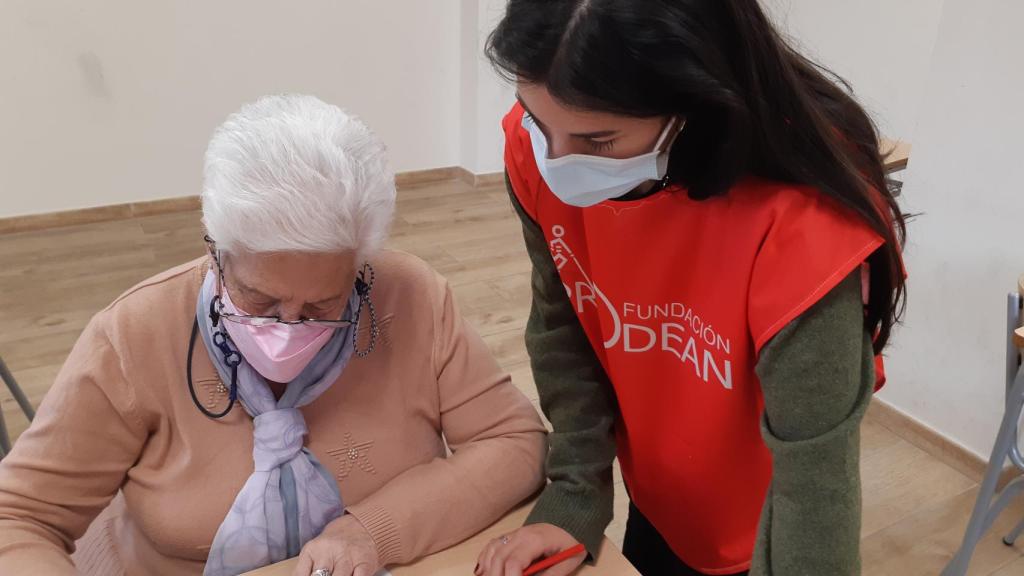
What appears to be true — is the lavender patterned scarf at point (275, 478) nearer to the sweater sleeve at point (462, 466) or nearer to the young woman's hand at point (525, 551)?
the sweater sleeve at point (462, 466)

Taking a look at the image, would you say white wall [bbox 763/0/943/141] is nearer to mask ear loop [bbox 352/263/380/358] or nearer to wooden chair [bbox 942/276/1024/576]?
wooden chair [bbox 942/276/1024/576]

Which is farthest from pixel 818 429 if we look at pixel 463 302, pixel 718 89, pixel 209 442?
pixel 463 302

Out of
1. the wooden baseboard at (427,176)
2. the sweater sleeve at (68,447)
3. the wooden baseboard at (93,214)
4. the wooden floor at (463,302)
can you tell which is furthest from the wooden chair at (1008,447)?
the wooden baseboard at (427,176)

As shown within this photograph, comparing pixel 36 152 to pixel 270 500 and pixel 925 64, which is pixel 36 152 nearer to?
pixel 270 500

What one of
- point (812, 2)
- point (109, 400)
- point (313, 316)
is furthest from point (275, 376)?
point (812, 2)

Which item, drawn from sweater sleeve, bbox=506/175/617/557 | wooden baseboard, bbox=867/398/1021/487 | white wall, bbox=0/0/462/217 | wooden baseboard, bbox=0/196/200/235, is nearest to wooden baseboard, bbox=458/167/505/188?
white wall, bbox=0/0/462/217

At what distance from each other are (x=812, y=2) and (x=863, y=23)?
0.83 ft

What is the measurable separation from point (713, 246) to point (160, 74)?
3506mm

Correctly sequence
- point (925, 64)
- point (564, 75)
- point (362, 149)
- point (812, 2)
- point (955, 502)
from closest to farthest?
point (564, 75), point (362, 149), point (955, 502), point (925, 64), point (812, 2)

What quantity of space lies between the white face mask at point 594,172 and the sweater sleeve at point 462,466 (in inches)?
14.3

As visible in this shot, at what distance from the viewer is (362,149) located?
3.19ft

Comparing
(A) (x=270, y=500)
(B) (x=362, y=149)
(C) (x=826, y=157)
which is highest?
(C) (x=826, y=157)

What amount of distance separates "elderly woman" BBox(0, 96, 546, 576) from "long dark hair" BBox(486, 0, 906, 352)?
33 centimetres

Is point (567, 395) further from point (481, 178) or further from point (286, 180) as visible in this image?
point (481, 178)
